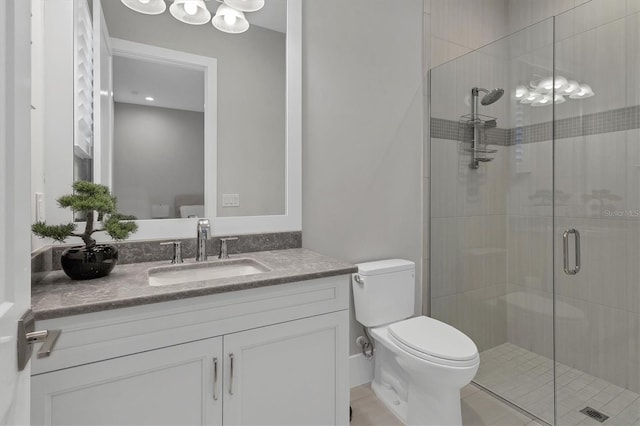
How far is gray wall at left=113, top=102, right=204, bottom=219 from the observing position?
1.52m

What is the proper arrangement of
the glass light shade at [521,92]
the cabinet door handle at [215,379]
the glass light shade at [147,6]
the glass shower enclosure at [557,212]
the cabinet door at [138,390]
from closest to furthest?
1. the cabinet door at [138,390]
2. the cabinet door handle at [215,379]
3. the glass light shade at [147,6]
4. the glass shower enclosure at [557,212]
5. the glass light shade at [521,92]

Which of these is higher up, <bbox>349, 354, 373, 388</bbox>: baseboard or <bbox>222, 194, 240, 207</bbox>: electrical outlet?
<bbox>222, 194, 240, 207</bbox>: electrical outlet

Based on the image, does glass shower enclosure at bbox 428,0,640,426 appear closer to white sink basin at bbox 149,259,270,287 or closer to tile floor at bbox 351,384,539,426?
tile floor at bbox 351,384,539,426

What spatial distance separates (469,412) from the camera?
186 centimetres

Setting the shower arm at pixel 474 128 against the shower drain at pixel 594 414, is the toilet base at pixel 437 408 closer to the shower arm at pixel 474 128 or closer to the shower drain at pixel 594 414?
Result: the shower drain at pixel 594 414

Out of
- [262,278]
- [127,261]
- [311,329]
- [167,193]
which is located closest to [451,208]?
[311,329]

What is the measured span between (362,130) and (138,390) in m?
1.72

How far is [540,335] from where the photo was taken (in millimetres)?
1963

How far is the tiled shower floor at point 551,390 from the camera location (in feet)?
5.70

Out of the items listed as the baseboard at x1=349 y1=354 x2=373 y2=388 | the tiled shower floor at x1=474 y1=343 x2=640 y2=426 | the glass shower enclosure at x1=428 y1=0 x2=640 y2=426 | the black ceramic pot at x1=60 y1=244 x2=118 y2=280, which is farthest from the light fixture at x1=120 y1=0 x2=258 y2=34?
the tiled shower floor at x1=474 y1=343 x2=640 y2=426

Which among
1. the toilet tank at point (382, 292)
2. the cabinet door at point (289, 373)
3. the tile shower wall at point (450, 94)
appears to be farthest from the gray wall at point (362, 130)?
the cabinet door at point (289, 373)

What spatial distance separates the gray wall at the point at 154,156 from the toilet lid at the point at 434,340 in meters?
1.25

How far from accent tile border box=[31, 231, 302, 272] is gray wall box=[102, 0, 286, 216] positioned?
5.8 inches

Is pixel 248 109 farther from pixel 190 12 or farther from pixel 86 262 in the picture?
pixel 86 262
